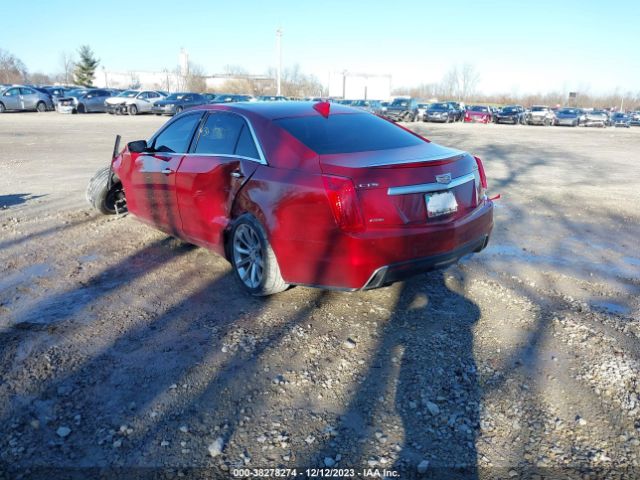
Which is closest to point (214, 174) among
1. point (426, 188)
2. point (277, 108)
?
point (277, 108)

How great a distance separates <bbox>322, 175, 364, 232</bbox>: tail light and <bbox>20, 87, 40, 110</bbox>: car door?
37.4 metres

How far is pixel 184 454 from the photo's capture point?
2605mm

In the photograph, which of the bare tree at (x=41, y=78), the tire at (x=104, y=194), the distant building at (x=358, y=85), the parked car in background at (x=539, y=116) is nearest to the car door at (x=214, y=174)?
the tire at (x=104, y=194)

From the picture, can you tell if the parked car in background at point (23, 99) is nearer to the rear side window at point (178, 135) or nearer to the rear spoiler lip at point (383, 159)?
the rear side window at point (178, 135)

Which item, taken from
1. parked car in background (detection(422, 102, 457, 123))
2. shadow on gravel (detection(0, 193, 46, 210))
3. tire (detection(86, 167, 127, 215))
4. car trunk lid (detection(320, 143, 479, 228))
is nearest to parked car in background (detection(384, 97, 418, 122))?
parked car in background (detection(422, 102, 457, 123))

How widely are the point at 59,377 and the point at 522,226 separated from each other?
5773mm

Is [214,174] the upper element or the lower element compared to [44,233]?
upper

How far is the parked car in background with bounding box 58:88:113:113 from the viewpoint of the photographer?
35.0 meters

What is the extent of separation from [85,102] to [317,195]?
36.8 meters

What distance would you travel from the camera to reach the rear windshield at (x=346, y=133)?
13.6 feet

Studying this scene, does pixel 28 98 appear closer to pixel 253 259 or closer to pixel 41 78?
pixel 253 259

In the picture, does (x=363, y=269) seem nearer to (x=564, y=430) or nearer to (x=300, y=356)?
(x=300, y=356)

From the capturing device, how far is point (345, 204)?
140 inches

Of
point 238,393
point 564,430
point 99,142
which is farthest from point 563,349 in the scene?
point 99,142
